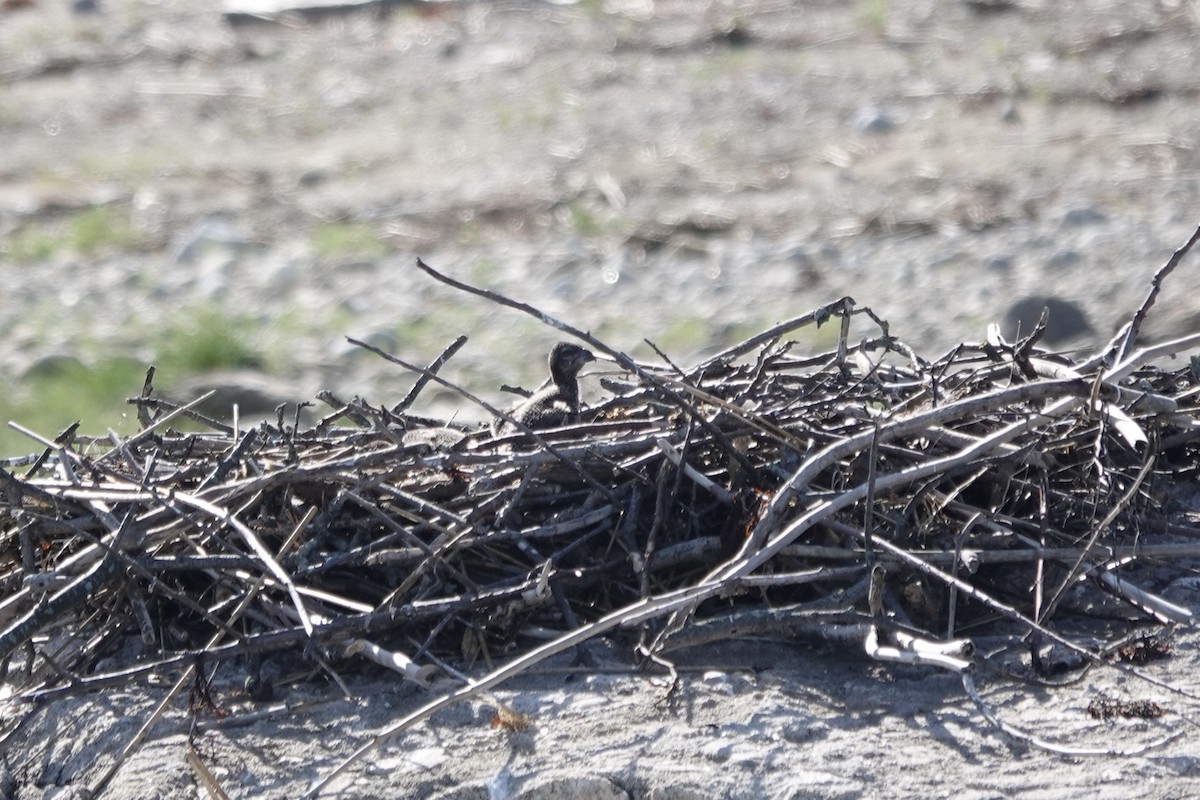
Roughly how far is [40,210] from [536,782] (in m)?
13.0

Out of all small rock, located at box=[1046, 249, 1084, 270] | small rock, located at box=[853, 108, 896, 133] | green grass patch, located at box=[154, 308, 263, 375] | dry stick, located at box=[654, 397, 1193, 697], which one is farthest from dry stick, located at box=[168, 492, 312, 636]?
small rock, located at box=[853, 108, 896, 133]

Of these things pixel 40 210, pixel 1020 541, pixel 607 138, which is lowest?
pixel 40 210

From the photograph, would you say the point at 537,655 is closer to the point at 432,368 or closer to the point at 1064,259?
the point at 432,368

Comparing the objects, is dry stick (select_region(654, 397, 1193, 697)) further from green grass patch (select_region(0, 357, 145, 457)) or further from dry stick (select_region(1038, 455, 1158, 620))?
green grass patch (select_region(0, 357, 145, 457))

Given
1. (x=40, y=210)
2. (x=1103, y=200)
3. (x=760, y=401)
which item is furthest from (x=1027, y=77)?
(x=760, y=401)

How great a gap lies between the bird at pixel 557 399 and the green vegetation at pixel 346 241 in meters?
7.81

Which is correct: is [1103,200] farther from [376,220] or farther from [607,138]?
[376,220]

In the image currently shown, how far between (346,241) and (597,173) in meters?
2.23

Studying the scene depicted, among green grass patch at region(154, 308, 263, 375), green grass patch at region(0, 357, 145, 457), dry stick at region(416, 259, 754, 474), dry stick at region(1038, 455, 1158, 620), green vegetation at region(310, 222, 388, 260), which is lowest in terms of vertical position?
green grass patch at region(0, 357, 145, 457)

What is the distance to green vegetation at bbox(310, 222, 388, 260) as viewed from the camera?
13.2 metres

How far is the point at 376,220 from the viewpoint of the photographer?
1378cm

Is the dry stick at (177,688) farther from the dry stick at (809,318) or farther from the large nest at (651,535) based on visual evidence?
the dry stick at (809,318)

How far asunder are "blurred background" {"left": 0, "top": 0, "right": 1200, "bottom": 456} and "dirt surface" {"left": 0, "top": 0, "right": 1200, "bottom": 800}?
0.04 m

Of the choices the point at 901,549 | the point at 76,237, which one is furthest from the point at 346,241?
the point at 901,549
